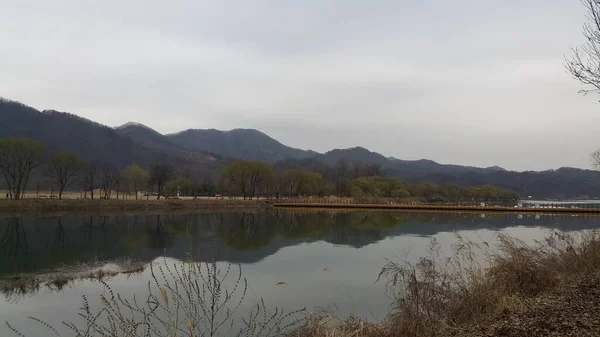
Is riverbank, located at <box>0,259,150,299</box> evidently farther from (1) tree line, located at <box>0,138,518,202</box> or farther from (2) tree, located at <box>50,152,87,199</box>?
(2) tree, located at <box>50,152,87,199</box>

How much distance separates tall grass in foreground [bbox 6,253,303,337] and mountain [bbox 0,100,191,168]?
122 meters

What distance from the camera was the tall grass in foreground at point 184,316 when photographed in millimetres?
3961

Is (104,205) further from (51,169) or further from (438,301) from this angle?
(438,301)

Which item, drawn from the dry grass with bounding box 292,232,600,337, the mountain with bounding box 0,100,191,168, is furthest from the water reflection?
the mountain with bounding box 0,100,191,168

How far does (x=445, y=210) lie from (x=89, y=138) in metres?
125

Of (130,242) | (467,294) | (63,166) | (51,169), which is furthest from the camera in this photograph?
(51,169)

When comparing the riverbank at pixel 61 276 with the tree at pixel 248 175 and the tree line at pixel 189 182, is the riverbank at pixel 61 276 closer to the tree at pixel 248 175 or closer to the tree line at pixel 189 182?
the tree line at pixel 189 182

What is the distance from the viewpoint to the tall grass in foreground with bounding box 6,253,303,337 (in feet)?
13.0

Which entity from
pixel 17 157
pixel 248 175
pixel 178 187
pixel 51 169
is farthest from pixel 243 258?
pixel 178 187

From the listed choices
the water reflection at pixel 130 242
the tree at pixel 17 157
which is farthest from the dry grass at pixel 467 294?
the tree at pixel 17 157

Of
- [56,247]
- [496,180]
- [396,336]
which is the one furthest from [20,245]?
[496,180]

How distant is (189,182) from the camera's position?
8156 cm

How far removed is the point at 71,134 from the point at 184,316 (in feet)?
484

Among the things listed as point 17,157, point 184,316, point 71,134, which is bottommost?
point 184,316
